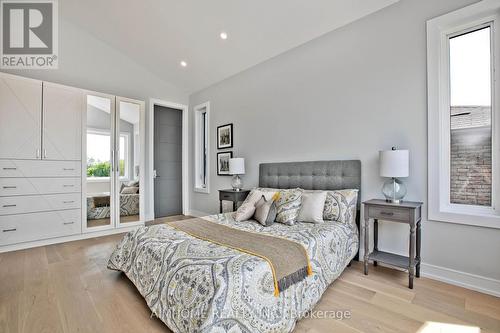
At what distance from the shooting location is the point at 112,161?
4.12 meters

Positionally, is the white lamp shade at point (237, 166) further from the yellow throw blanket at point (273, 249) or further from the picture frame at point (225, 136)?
the yellow throw blanket at point (273, 249)

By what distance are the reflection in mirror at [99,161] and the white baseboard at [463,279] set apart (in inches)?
183

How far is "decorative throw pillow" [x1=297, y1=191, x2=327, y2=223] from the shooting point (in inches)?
101

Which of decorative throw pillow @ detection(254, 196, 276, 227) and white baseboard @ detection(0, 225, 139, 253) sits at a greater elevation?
decorative throw pillow @ detection(254, 196, 276, 227)

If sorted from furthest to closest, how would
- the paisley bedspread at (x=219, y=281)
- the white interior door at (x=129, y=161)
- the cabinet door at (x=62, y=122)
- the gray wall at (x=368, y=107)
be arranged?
the white interior door at (x=129, y=161) → the cabinet door at (x=62, y=122) → the gray wall at (x=368, y=107) → the paisley bedspread at (x=219, y=281)

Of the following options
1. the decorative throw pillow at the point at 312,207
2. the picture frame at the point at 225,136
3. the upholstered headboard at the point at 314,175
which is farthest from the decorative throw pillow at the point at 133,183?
the decorative throw pillow at the point at 312,207

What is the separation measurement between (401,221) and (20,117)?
4.99 m

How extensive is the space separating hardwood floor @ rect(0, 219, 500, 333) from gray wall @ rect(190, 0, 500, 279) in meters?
0.44

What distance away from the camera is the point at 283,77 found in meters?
3.67

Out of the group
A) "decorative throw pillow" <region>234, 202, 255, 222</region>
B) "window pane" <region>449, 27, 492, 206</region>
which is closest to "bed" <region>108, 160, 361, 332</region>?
"decorative throw pillow" <region>234, 202, 255, 222</region>

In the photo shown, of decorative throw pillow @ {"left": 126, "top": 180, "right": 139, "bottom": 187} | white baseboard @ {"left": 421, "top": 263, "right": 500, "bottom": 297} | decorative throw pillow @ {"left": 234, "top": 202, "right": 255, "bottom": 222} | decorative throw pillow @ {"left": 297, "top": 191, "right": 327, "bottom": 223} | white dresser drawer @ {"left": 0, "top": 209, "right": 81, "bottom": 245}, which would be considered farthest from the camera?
decorative throw pillow @ {"left": 126, "top": 180, "right": 139, "bottom": 187}

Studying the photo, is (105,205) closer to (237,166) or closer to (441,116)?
(237,166)

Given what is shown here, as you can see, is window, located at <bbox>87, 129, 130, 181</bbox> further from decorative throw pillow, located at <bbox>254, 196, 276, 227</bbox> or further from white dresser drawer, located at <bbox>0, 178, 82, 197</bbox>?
decorative throw pillow, located at <bbox>254, 196, 276, 227</bbox>

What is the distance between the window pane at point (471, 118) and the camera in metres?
2.23
